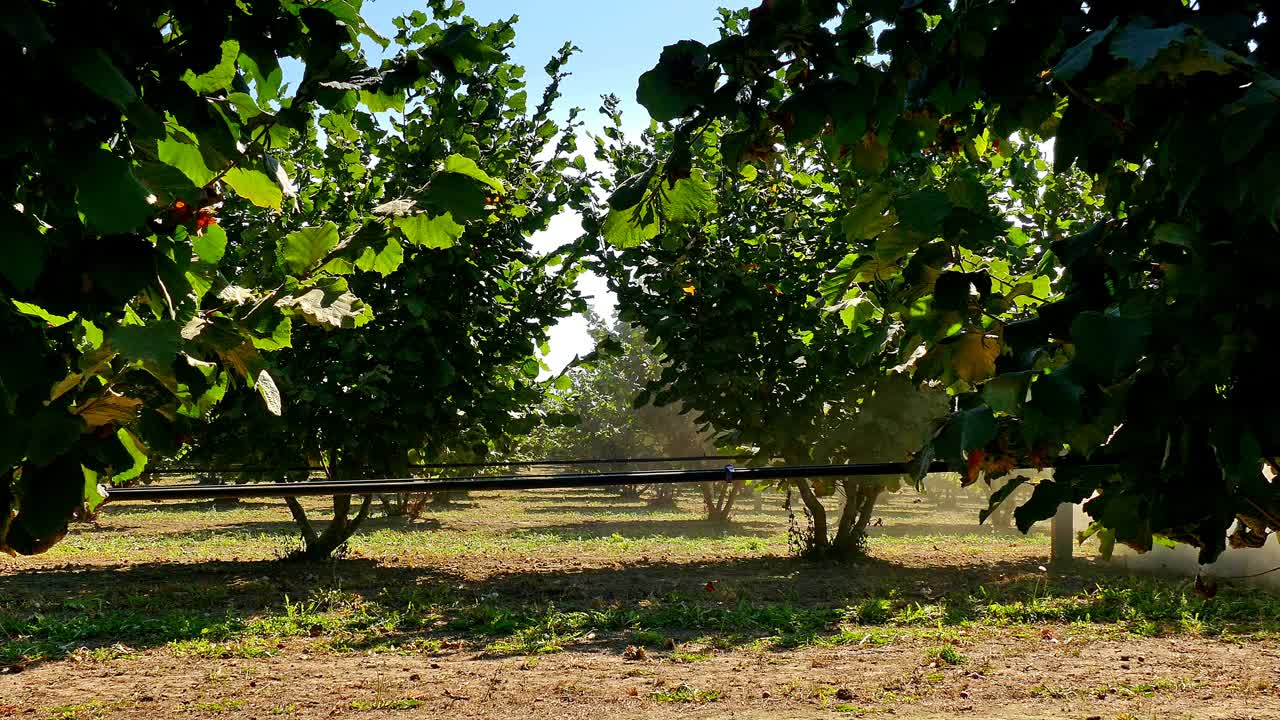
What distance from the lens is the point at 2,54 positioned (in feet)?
3.51

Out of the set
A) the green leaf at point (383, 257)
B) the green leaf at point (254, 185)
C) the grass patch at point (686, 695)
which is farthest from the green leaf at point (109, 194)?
the grass patch at point (686, 695)

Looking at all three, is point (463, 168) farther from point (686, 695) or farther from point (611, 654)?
point (611, 654)

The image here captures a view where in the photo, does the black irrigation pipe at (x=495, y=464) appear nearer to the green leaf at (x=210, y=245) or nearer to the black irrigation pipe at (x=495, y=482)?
the black irrigation pipe at (x=495, y=482)

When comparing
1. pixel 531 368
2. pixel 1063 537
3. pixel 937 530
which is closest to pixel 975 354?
pixel 531 368

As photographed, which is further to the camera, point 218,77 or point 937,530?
point 937,530

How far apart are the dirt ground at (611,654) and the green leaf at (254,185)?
3.40 meters

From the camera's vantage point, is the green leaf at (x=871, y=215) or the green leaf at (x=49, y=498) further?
the green leaf at (x=871, y=215)

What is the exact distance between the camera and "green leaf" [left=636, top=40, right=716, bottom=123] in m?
1.39

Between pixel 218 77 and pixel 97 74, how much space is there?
0.60 metres

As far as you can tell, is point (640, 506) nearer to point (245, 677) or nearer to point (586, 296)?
point (586, 296)

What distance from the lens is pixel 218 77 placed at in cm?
157

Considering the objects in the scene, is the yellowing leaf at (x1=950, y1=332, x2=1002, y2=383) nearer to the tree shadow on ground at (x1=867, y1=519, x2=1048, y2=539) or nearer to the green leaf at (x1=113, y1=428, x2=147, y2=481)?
the green leaf at (x1=113, y1=428, x2=147, y2=481)

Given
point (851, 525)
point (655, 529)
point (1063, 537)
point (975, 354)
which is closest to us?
point (975, 354)

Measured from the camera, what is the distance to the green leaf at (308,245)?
1576 millimetres
